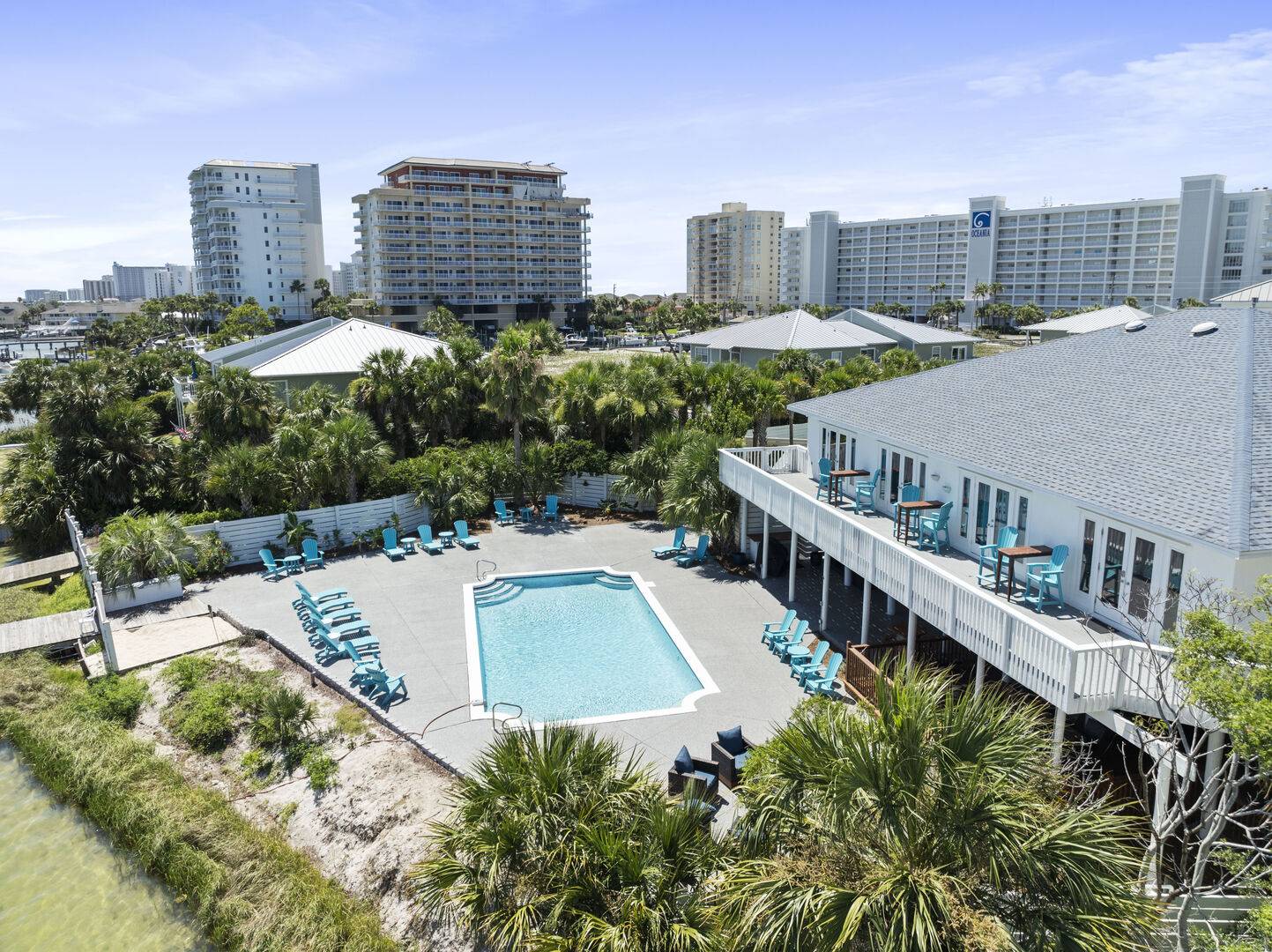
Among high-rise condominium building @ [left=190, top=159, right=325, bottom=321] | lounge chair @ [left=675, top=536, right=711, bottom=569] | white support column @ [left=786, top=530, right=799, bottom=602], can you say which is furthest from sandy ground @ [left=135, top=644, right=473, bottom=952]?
high-rise condominium building @ [left=190, top=159, right=325, bottom=321]

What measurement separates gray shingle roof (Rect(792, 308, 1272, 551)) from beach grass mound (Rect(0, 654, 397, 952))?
38.7ft

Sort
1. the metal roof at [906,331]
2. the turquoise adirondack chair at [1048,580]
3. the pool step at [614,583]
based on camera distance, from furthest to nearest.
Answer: the metal roof at [906,331] → the pool step at [614,583] → the turquoise adirondack chair at [1048,580]

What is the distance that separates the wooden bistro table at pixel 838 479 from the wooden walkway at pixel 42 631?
17416 millimetres

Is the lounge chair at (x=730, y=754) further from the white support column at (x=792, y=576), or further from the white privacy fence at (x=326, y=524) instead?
the white privacy fence at (x=326, y=524)

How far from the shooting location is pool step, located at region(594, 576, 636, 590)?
2255 cm

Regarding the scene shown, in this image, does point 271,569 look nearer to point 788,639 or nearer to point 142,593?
point 142,593

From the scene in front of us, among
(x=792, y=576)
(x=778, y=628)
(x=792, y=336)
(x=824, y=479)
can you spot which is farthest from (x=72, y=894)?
(x=792, y=336)

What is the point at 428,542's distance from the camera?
25703 millimetres

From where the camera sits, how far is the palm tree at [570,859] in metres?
8.16

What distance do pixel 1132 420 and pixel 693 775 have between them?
30.3 ft

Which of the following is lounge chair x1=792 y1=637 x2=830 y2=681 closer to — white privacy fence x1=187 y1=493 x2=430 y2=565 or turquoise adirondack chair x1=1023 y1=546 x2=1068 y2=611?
turquoise adirondack chair x1=1023 y1=546 x2=1068 y2=611

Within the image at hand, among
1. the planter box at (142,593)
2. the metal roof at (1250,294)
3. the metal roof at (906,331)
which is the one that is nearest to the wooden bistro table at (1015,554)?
the planter box at (142,593)

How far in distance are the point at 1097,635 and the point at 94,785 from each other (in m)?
16.0

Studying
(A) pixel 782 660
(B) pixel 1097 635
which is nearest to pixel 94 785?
(A) pixel 782 660
